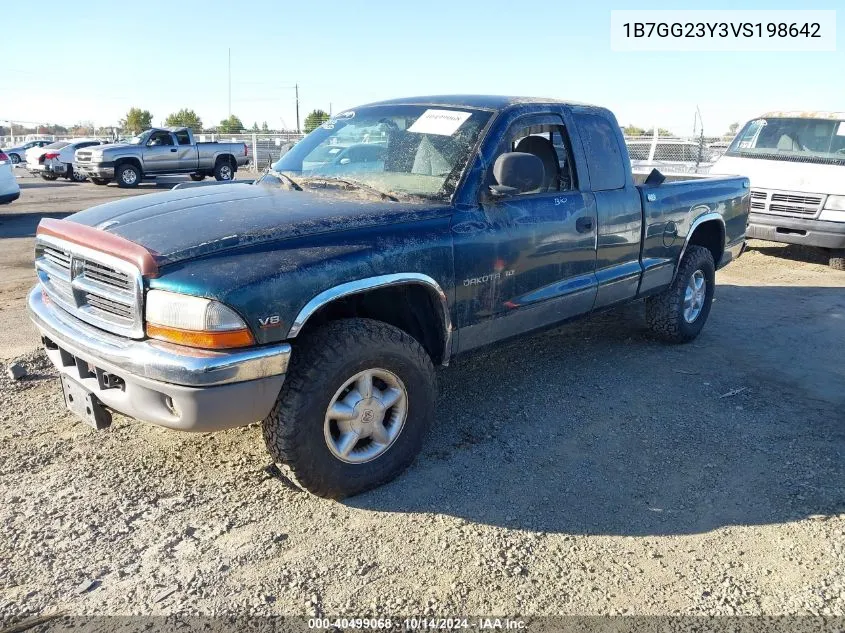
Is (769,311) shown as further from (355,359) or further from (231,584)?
(231,584)

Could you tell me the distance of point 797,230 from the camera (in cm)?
909

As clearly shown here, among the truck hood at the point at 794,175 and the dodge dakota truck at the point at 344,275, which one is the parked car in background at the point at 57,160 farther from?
the dodge dakota truck at the point at 344,275

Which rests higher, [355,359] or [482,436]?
[355,359]

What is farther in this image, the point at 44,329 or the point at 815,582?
the point at 44,329

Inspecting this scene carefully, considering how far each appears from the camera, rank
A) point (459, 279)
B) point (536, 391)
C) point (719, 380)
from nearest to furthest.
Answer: point (459, 279) → point (536, 391) → point (719, 380)

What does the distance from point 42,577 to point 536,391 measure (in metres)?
3.04

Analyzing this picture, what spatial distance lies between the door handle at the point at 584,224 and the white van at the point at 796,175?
534 cm

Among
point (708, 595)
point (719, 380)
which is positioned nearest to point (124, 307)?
point (708, 595)

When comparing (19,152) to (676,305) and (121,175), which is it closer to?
(121,175)

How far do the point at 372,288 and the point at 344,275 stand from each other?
18 cm

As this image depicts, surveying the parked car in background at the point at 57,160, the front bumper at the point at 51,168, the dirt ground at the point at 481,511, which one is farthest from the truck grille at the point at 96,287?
the front bumper at the point at 51,168

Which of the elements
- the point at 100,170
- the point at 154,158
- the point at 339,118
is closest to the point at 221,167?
the point at 154,158

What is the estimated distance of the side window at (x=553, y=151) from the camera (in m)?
4.41

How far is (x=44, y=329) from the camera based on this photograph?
10.9ft
